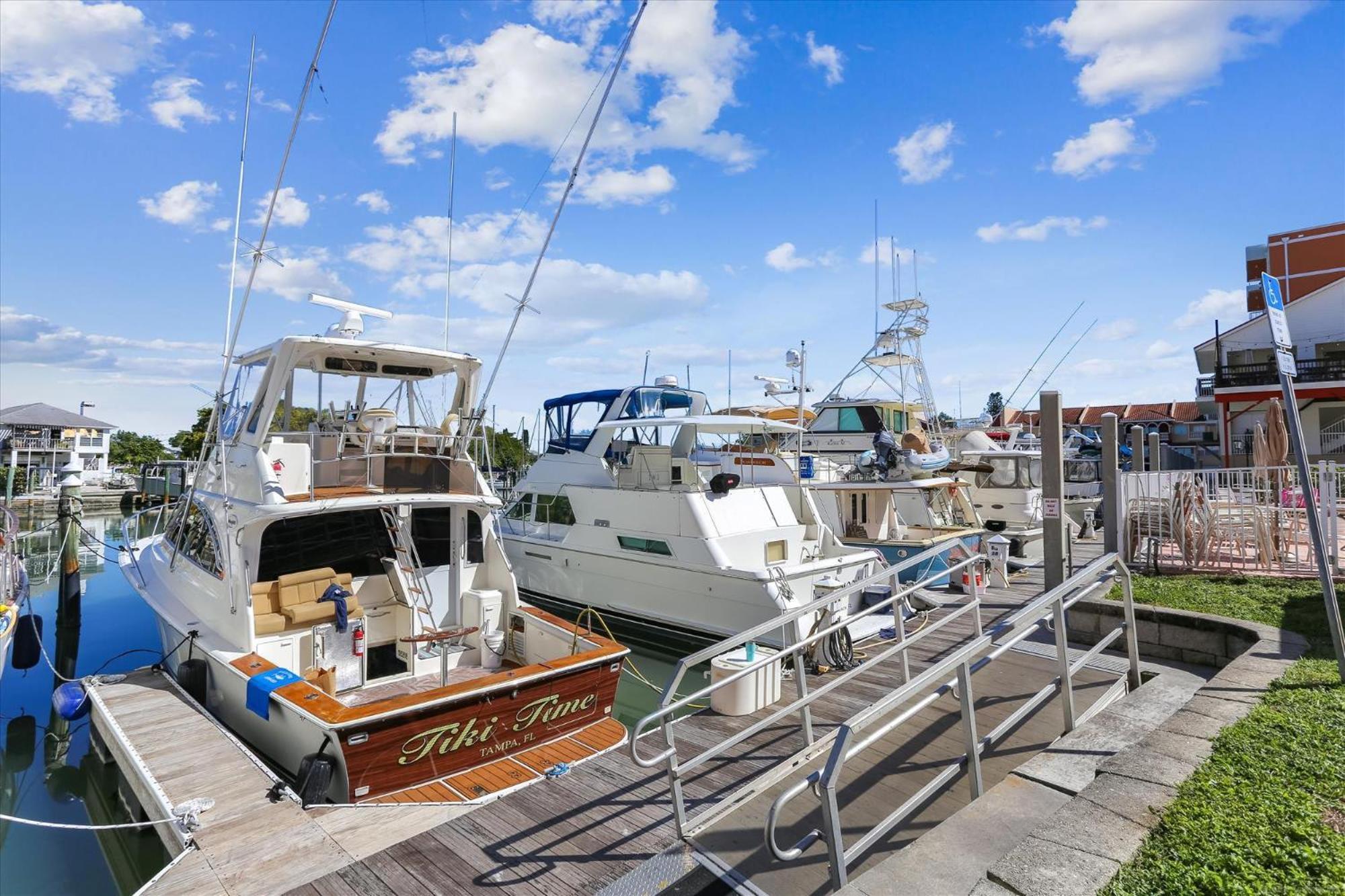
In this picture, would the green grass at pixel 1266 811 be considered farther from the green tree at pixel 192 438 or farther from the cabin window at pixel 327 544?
the green tree at pixel 192 438

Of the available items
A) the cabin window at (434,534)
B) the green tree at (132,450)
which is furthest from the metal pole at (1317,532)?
the green tree at (132,450)

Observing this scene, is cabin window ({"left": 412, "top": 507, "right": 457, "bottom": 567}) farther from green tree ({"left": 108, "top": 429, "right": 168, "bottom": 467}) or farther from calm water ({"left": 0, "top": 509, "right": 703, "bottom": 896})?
green tree ({"left": 108, "top": 429, "right": 168, "bottom": 467})

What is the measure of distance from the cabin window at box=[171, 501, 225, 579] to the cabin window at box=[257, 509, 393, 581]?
518 mm

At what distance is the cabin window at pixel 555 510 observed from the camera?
41.1 feet

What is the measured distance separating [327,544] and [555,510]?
547 cm

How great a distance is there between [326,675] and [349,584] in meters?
1.32

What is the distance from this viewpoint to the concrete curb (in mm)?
2777

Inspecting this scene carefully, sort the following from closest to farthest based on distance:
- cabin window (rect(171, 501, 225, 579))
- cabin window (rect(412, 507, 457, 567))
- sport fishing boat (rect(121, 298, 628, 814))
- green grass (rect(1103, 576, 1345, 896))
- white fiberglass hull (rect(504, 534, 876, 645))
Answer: green grass (rect(1103, 576, 1345, 896))
sport fishing boat (rect(121, 298, 628, 814))
cabin window (rect(171, 501, 225, 579))
cabin window (rect(412, 507, 457, 567))
white fiberglass hull (rect(504, 534, 876, 645))

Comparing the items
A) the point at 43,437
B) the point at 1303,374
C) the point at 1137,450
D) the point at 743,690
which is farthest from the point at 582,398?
the point at 43,437

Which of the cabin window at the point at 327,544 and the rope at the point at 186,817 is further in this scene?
the cabin window at the point at 327,544

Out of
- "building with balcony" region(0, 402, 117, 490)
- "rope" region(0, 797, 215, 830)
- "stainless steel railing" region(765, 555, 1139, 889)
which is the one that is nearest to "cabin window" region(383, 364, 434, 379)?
"rope" region(0, 797, 215, 830)

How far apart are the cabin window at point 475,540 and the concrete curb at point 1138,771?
620 centimetres

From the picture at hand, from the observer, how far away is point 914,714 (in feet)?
13.8

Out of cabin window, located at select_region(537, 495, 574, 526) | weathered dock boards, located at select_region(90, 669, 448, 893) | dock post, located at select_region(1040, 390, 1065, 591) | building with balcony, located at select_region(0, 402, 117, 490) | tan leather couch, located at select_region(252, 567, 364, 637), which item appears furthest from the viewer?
building with balcony, located at select_region(0, 402, 117, 490)
